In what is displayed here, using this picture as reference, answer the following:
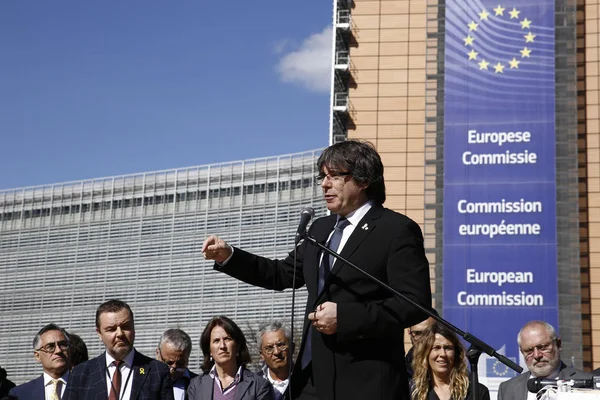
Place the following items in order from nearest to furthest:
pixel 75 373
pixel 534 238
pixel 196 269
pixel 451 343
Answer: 1. pixel 75 373
2. pixel 451 343
3. pixel 534 238
4. pixel 196 269

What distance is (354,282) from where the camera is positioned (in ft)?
17.8

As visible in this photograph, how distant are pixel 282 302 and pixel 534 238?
1325 inches

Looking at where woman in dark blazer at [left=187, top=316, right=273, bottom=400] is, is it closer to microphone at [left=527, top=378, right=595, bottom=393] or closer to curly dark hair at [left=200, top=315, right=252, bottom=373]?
curly dark hair at [left=200, top=315, right=252, bottom=373]

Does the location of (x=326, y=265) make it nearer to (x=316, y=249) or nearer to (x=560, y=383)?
(x=316, y=249)

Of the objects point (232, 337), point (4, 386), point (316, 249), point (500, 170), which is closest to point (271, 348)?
point (232, 337)

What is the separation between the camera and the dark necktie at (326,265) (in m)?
5.48

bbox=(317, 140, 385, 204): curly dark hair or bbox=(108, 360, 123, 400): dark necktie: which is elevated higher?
bbox=(317, 140, 385, 204): curly dark hair

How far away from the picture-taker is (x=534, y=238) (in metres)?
44.0

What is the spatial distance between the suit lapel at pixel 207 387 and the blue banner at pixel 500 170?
113 ft

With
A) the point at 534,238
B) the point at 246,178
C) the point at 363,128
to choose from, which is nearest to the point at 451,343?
the point at 534,238

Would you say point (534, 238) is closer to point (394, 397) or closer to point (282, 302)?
point (282, 302)

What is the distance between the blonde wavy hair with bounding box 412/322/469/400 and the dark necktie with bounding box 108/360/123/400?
6.97 ft

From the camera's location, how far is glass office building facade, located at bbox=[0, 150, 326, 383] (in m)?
81.6

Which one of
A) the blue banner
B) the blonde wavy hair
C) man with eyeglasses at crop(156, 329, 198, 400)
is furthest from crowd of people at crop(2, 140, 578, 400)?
the blue banner
